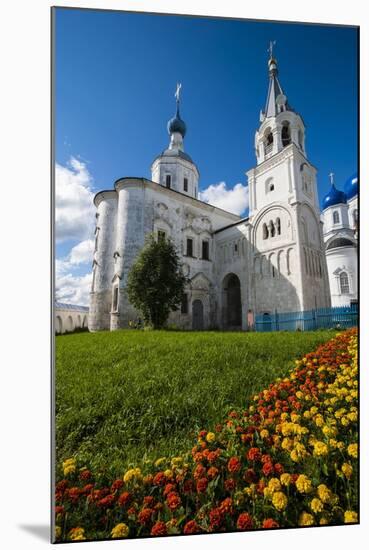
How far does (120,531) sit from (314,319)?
298cm

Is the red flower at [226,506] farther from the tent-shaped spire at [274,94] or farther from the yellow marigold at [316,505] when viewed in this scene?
the tent-shaped spire at [274,94]

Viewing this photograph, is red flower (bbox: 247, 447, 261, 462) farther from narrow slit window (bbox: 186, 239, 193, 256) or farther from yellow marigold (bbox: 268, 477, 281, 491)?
narrow slit window (bbox: 186, 239, 193, 256)

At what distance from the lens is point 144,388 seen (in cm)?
211

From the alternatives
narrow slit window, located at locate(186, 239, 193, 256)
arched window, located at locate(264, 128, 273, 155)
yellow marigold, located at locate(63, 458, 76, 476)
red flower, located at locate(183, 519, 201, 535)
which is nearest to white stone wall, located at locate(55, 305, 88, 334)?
yellow marigold, located at locate(63, 458, 76, 476)

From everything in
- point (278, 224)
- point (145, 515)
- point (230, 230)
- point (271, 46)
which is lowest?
point (145, 515)

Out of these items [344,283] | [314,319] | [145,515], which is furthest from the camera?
[314,319]

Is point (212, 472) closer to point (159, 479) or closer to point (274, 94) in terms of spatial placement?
point (159, 479)

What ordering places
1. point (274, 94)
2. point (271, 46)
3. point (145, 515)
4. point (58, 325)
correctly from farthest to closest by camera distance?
point (274, 94) < point (271, 46) < point (58, 325) < point (145, 515)

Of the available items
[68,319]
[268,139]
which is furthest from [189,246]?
[68,319]

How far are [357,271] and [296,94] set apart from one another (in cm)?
169

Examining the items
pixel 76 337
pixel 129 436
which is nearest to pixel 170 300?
pixel 76 337

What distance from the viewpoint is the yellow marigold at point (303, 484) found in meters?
1.49

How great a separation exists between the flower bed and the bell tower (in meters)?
1.62

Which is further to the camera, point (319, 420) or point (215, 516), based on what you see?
point (319, 420)
